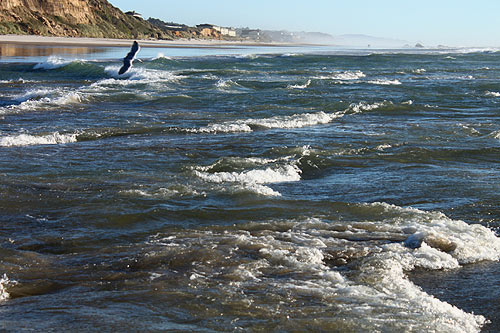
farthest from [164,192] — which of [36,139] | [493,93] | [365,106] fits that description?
[493,93]

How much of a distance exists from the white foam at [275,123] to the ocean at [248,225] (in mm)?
88

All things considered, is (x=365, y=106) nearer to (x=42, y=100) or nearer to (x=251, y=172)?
(x=42, y=100)

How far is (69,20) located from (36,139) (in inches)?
2903

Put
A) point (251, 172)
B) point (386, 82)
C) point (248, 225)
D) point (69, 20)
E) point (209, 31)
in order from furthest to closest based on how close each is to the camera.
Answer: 1. point (209, 31)
2. point (69, 20)
3. point (386, 82)
4. point (251, 172)
5. point (248, 225)

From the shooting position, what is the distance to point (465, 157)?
1093 cm

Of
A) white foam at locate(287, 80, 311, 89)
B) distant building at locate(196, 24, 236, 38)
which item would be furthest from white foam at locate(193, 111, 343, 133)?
distant building at locate(196, 24, 236, 38)

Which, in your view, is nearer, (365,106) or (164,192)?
(164,192)

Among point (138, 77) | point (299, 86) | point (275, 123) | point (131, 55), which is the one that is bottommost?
point (275, 123)

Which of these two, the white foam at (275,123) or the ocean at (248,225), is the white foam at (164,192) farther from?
the white foam at (275,123)

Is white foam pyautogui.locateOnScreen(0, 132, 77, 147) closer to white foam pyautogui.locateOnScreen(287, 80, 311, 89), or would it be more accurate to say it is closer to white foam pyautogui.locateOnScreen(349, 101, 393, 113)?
white foam pyautogui.locateOnScreen(349, 101, 393, 113)

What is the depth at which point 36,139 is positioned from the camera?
11914 mm

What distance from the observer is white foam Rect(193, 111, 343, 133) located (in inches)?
537

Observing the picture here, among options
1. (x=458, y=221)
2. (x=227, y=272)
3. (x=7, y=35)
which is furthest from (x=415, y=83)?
(x=7, y=35)

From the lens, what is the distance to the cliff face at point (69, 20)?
6956 centimetres
